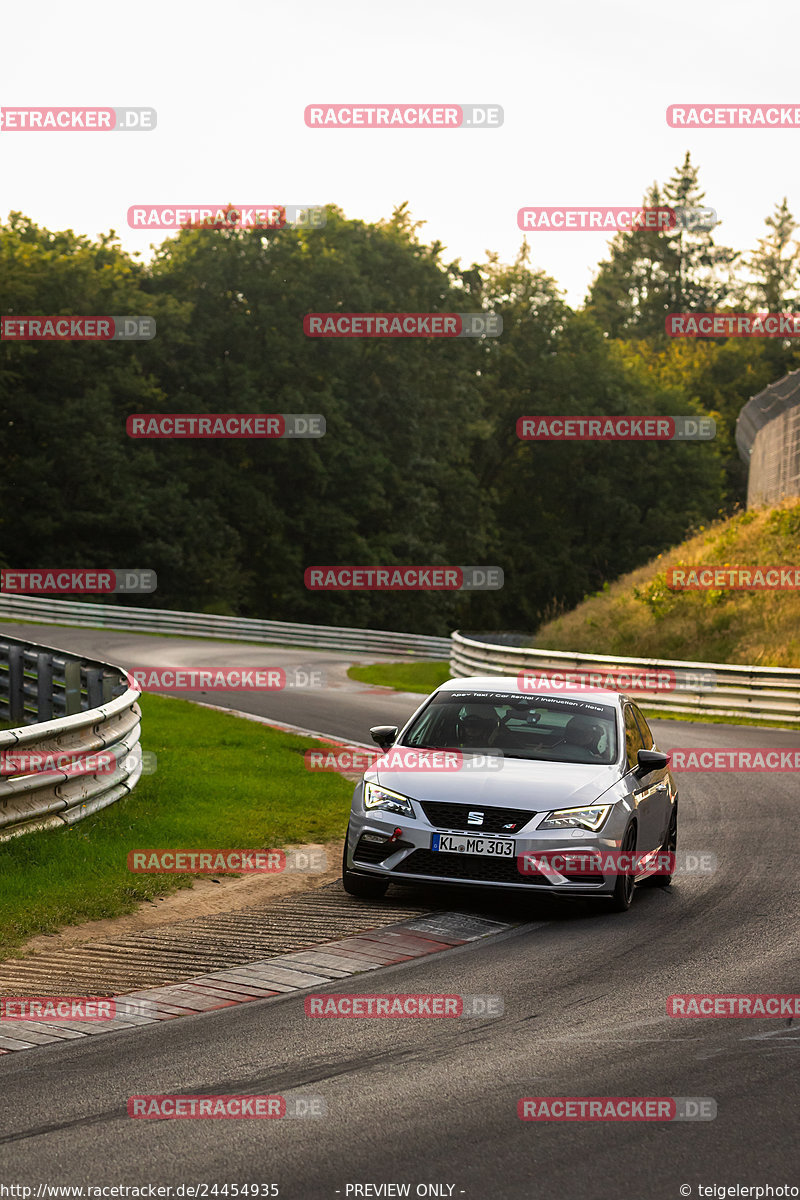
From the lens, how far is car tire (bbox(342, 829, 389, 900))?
30.7 feet

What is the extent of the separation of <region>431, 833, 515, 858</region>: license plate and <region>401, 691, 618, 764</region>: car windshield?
1.06m

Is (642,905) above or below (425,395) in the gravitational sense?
below

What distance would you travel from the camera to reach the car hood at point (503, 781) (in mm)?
9086

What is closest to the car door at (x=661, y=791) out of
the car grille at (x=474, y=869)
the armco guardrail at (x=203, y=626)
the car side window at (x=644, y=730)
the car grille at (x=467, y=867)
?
the car side window at (x=644, y=730)

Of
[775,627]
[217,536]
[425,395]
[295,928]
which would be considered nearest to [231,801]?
[295,928]

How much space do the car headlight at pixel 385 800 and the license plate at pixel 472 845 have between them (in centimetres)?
29

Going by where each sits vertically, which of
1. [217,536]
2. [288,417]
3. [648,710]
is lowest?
[648,710]

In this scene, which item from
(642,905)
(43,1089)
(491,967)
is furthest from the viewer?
(642,905)

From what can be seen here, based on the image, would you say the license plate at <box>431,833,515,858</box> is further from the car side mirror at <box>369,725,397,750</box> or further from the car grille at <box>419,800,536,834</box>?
the car side mirror at <box>369,725,397,750</box>

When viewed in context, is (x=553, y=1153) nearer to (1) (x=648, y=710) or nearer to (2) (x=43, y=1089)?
(2) (x=43, y=1089)

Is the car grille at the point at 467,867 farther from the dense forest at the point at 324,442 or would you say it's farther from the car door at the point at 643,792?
the dense forest at the point at 324,442

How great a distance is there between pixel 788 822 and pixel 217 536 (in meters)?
46.0

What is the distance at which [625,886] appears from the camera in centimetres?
937

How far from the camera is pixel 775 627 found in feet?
98.8
